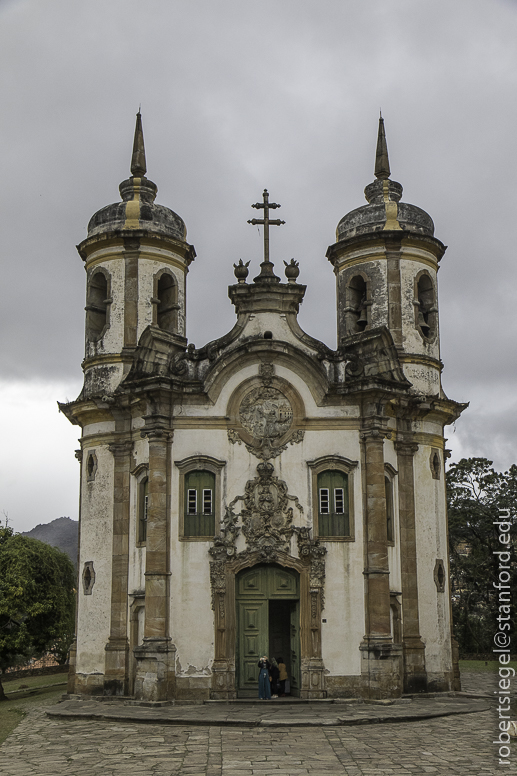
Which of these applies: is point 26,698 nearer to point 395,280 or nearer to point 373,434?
point 373,434

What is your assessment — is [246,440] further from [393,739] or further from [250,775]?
[250,775]

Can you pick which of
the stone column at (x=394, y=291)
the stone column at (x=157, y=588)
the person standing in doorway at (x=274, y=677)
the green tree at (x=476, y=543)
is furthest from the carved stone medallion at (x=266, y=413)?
the green tree at (x=476, y=543)

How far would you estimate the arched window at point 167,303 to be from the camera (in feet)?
94.2

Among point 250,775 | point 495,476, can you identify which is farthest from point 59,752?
point 495,476

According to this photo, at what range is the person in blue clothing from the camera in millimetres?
22625

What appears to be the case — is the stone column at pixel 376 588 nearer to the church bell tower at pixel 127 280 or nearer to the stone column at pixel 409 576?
the stone column at pixel 409 576

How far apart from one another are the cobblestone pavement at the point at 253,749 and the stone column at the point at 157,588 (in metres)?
2.35

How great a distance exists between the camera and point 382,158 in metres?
30.4

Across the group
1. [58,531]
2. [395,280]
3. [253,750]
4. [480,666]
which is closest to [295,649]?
[253,750]

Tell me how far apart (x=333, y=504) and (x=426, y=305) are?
7733 millimetres

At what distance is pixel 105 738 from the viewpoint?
18250mm

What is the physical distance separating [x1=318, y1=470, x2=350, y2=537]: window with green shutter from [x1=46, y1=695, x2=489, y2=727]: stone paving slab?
4262 mm

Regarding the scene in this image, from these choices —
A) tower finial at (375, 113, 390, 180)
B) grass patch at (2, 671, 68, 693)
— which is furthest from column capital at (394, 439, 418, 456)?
grass patch at (2, 671, 68, 693)

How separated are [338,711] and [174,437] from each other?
7.97 metres
